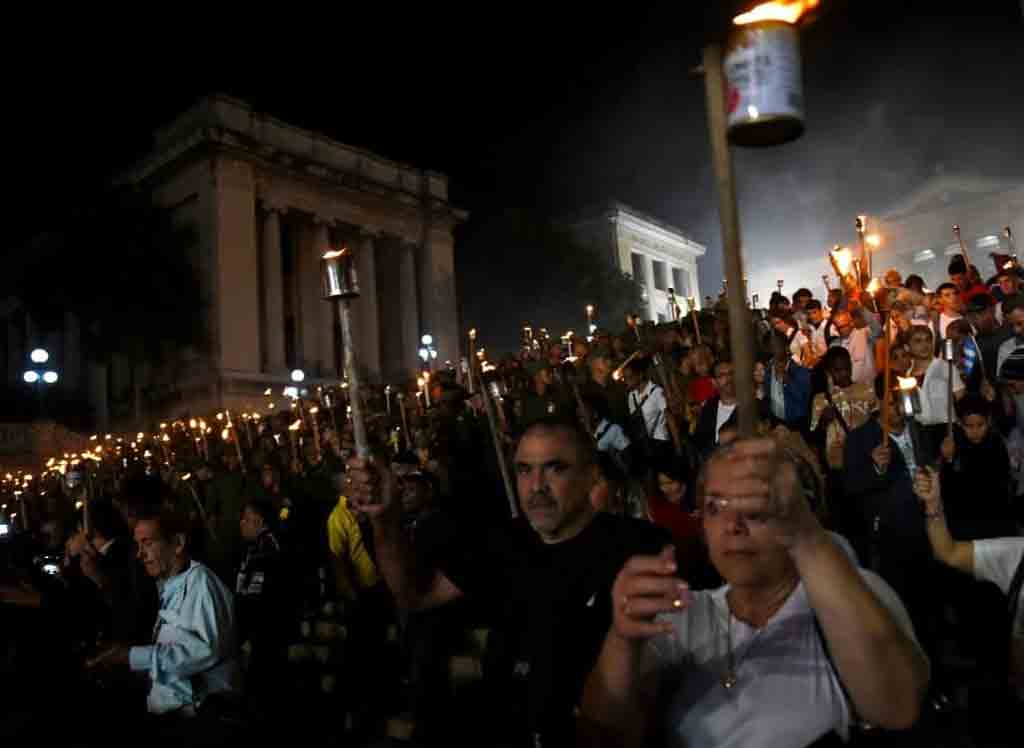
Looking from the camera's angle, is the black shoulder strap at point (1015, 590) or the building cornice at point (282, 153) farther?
the building cornice at point (282, 153)

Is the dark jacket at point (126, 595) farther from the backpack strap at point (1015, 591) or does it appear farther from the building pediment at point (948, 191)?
the building pediment at point (948, 191)

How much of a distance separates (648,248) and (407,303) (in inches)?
973

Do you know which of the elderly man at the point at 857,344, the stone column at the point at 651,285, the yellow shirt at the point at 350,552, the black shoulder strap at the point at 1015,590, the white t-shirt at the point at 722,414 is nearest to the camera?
the black shoulder strap at the point at 1015,590

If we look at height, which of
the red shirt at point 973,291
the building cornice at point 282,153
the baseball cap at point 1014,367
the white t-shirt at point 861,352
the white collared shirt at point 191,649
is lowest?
the white collared shirt at point 191,649

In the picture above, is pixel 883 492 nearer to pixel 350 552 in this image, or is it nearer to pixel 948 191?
pixel 350 552

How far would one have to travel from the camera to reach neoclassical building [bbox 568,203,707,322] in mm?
58906

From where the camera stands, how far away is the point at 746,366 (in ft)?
6.20

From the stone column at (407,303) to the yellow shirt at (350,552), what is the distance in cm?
3736

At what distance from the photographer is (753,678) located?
221 centimetres

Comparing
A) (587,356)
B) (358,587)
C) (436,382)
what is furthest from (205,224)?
(358,587)

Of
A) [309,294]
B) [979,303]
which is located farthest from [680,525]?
[309,294]

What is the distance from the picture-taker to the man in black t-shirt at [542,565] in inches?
106

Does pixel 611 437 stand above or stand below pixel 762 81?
below

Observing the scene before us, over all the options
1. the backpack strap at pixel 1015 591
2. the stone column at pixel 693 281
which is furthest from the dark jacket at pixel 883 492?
the stone column at pixel 693 281
